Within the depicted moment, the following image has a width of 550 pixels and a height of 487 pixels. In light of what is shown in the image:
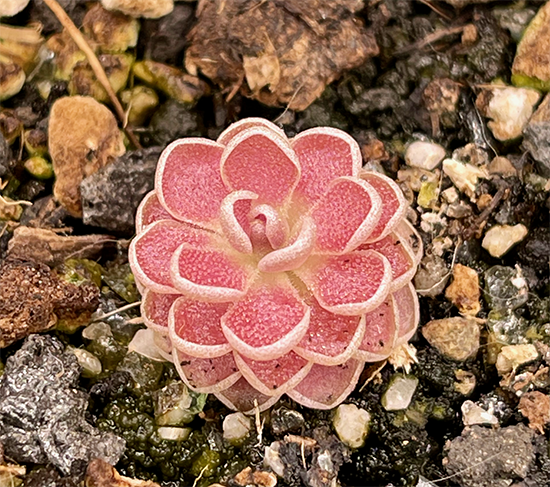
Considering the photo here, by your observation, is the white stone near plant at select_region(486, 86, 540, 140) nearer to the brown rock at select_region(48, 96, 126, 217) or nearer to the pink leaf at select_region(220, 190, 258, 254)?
the pink leaf at select_region(220, 190, 258, 254)

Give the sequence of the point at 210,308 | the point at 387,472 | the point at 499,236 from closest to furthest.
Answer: the point at 210,308 → the point at 387,472 → the point at 499,236

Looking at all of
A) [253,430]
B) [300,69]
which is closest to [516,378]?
[253,430]

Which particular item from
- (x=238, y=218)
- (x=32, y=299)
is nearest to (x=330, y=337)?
(x=238, y=218)

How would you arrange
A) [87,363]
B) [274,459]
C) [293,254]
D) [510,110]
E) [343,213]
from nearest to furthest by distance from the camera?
[293,254] → [343,213] → [274,459] → [87,363] → [510,110]

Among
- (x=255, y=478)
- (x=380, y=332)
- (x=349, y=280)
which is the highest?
(x=349, y=280)

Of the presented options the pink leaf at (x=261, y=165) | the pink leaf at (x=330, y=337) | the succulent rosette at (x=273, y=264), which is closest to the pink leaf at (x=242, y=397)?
the succulent rosette at (x=273, y=264)

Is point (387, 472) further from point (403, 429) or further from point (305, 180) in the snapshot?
point (305, 180)

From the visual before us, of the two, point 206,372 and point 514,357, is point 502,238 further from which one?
point 206,372
